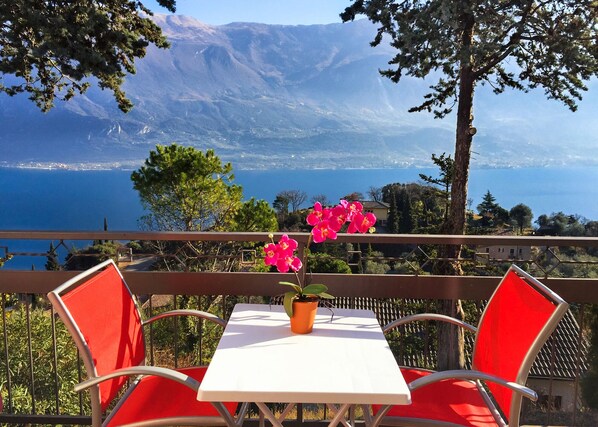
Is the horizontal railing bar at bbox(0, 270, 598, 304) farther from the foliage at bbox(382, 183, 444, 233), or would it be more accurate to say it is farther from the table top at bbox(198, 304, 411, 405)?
the foliage at bbox(382, 183, 444, 233)

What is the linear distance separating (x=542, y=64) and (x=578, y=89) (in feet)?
5.24

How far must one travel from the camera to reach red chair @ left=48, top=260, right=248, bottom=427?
163cm

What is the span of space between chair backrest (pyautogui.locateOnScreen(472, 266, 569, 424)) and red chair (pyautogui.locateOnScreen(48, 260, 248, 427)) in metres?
0.95

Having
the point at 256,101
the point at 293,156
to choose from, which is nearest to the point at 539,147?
the point at 293,156

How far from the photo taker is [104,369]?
175cm

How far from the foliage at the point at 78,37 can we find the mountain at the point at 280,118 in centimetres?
6318

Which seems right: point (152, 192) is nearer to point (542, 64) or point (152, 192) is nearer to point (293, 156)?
point (542, 64)

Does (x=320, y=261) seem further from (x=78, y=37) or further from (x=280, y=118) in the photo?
(x=280, y=118)

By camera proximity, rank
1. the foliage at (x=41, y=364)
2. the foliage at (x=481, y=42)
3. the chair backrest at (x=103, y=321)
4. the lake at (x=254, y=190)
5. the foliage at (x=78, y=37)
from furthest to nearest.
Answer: the lake at (x=254, y=190) < the foliage at (x=481, y=42) < the foliage at (x=78, y=37) < the foliage at (x=41, y=364) < the chair backrest at (x=103, y=321)

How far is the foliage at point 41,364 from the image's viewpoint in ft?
21.7

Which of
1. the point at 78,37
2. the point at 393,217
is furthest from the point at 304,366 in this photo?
the point at 393,217

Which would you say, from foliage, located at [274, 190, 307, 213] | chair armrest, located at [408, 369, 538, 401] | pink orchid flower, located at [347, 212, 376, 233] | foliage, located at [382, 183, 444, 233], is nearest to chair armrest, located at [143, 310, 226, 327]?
pink orchid flower, located at [347, 212, 376, 233]

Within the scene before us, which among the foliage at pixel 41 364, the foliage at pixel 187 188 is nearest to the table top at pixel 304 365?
the foliage at pixel 41 364

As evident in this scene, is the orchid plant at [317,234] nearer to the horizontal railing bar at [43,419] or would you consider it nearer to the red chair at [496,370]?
the red chair at [496,370]
